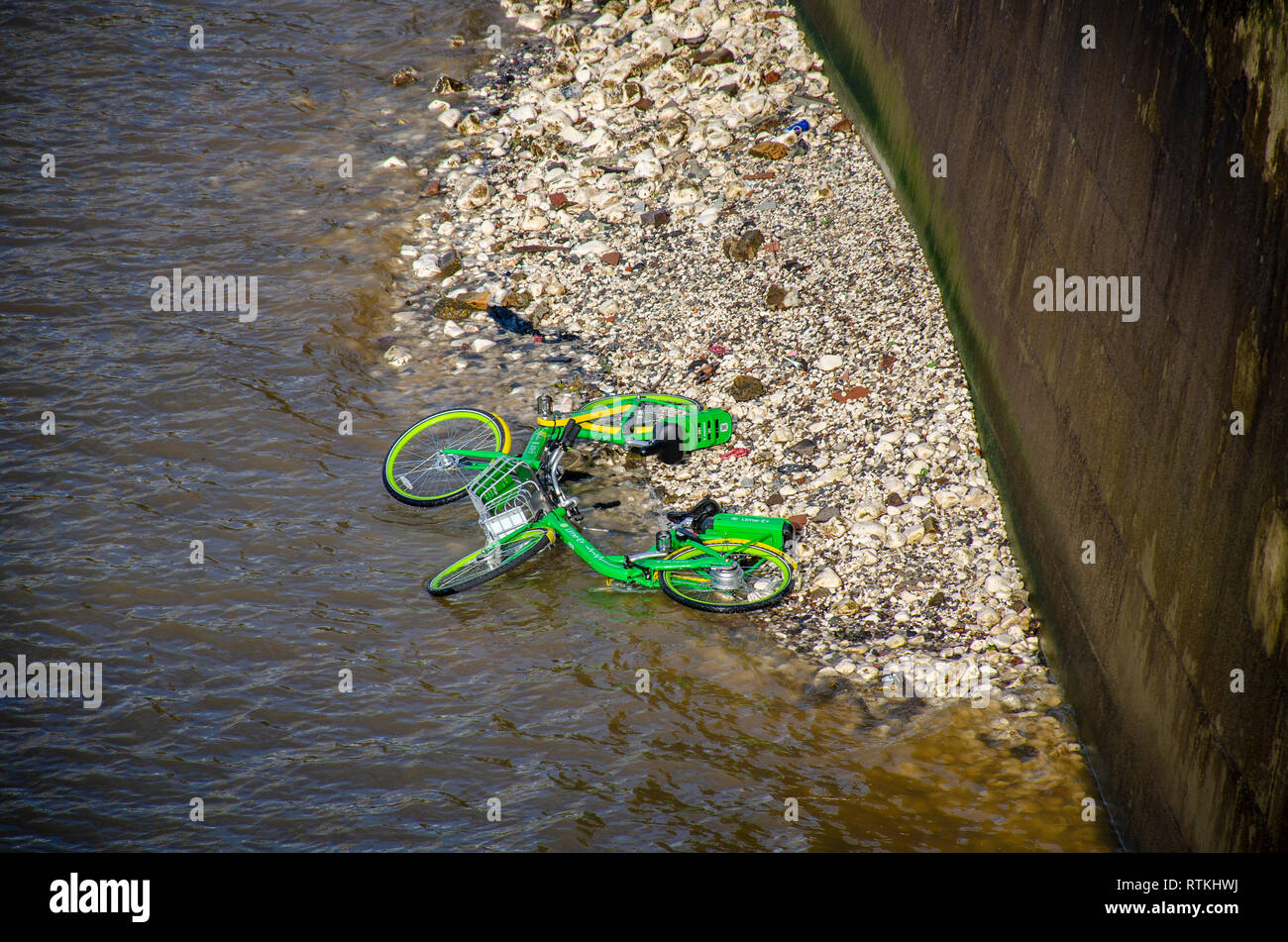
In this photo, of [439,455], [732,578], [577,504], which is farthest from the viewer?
[439,455]

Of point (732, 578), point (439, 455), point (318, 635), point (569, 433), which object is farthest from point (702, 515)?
point (318, 635)

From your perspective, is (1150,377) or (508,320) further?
(508,320)

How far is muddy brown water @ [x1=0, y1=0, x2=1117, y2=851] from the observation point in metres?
5.46

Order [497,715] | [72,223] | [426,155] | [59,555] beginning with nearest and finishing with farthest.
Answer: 1. [497,715]
2. [59,555]
3. [72,223]
4. [426,155]

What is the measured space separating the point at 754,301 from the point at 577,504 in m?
3.00

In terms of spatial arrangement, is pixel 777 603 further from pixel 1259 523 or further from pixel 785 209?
pixel 785 209

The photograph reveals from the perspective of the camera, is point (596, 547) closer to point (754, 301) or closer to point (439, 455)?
point (439, 455)

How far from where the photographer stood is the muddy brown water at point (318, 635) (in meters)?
5.46

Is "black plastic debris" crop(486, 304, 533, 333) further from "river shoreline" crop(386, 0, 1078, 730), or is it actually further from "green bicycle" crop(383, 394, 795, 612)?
"green bicycle" crop(383, 394, 795, 612)

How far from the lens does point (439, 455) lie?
750cm

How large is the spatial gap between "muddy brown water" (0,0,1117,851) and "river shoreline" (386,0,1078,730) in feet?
1.44
